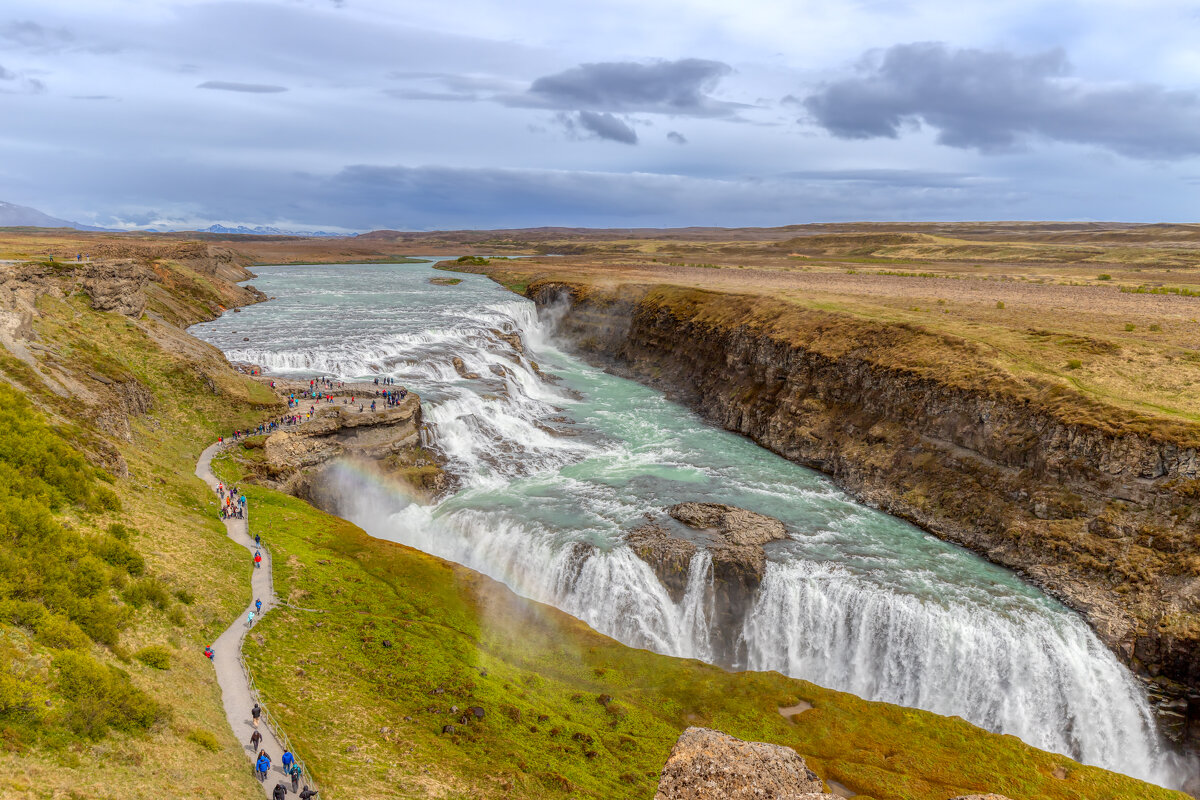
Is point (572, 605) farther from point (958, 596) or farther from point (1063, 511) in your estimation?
point (1063, 511)

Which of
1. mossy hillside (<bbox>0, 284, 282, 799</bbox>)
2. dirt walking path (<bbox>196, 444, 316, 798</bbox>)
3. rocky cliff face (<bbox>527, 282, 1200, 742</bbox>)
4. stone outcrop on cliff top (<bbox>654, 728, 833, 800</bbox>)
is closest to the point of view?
stone outcrop on cliff top (<bbox>654, 728, 833, 800</bbox>)

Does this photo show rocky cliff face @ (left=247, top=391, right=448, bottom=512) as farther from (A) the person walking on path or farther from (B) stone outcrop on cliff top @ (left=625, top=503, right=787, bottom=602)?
(A) the person walking on path

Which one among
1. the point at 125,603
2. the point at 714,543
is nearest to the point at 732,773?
the point at 125,603

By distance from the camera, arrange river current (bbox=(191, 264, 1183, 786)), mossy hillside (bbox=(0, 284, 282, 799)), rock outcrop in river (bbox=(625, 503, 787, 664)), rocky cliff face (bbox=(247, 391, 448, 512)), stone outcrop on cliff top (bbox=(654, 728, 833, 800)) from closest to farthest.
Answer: stone outcrop on cliff top (bbox=(654, 728, 833, 800)) → mossy hillside (bbox=(0, 284, 282, 799)) → river current (bbox=(191, 264, 1183, 786)) → rock outcrop in river (bbox=(625, 503, 787, 664)) → rocky cliff face (bbox=(247, 391, 448, 512))

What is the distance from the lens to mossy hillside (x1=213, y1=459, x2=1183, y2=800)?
784 inches

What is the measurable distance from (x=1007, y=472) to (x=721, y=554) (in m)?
19.1

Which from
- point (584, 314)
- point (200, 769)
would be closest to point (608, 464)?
point (200, 769)

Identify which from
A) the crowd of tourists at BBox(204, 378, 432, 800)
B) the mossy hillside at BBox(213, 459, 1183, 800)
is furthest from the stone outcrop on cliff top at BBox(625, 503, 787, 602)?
the crowd of tourists at BBox(204, 378, 432, 800)

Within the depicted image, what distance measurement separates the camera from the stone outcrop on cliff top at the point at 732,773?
1094 cm

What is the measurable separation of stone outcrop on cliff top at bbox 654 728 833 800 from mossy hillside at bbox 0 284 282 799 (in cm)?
1195

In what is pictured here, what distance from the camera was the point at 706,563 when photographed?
32812mm

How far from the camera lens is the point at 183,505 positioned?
32.1 metres

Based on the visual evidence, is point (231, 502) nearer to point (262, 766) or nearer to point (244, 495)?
point (244, 495)

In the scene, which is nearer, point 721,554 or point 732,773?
point 732,773
